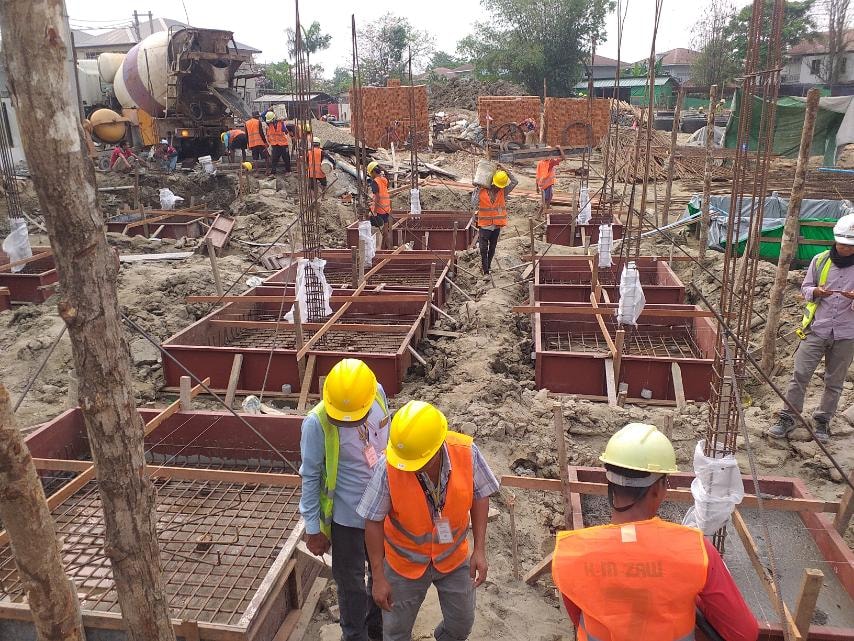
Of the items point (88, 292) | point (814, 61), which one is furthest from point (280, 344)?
point (814, 61)

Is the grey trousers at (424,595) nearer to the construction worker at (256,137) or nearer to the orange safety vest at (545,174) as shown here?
the orange safety vest at (545,174)

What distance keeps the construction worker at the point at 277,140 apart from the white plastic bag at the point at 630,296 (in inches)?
479

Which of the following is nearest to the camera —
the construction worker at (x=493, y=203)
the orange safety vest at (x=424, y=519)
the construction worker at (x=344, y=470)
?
the orange safety vest at (x=424, y=519)

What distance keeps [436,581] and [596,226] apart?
35.4ft

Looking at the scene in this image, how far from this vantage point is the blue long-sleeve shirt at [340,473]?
10.2 feet

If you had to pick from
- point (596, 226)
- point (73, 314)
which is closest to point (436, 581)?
point (73, 314)

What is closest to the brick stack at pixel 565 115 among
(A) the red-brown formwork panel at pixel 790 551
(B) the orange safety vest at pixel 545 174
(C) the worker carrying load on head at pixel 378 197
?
(B) the orange safety vest at pixel 545 174

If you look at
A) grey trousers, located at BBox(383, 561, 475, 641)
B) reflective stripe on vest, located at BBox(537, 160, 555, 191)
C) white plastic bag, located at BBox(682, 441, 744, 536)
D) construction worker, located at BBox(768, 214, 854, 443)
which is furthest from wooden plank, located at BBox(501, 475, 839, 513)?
reflective stripe on vest, located at BBox(537, 160, 555, 191)

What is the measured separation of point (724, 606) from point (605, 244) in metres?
7.30

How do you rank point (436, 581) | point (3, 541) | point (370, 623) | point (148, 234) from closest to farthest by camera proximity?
point (436, 581), point (370, 623), point (3, 541), point (148, 234)

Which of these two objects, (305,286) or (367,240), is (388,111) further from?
(305,286)

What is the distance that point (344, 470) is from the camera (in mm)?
3182

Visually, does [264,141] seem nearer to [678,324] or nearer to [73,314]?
[678,324]

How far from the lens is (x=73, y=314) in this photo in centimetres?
179
